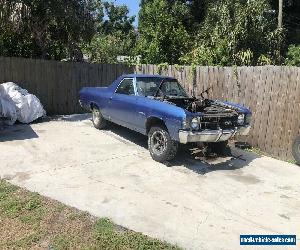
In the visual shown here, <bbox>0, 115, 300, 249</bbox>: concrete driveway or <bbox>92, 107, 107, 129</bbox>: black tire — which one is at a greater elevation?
<bbox>92, 107, 107, 129</bbox>: black tire

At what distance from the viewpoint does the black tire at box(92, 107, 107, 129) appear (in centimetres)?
1055

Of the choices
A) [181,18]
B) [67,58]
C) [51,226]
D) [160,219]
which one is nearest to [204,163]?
[160,219]

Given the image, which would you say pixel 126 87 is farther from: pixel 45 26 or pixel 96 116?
pixel 45 26

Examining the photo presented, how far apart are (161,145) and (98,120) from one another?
3294 millimetres

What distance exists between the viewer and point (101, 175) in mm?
7000

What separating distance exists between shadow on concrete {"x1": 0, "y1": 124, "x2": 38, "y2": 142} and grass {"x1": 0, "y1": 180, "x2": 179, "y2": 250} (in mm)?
3932

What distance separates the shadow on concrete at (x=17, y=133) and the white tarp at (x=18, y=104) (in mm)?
306

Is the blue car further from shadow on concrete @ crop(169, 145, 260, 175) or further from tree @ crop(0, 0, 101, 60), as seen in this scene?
tree @ crop(0, 0, 101, 60)

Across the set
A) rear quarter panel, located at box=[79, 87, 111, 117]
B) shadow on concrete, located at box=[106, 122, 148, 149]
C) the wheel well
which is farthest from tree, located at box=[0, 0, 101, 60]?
the wheel well

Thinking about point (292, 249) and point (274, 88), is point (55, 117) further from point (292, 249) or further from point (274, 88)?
point (292, 249)

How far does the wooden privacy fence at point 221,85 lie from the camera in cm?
862

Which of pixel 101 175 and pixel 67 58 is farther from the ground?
pixel 67 58

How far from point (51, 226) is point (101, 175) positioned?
2.12 metres

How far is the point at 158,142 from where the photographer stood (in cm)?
794
